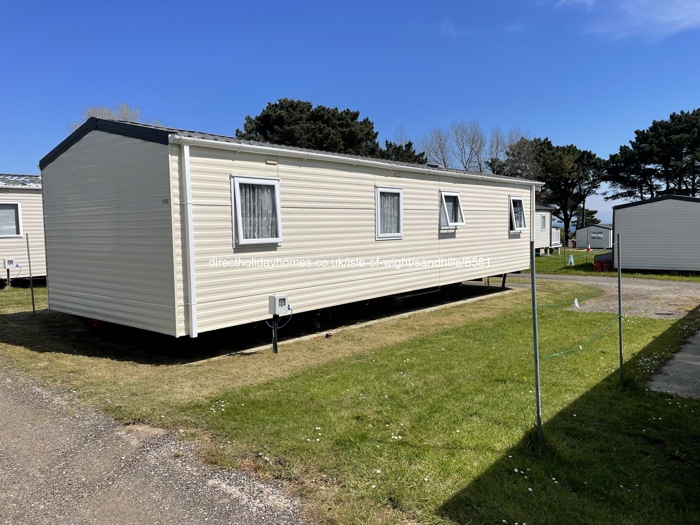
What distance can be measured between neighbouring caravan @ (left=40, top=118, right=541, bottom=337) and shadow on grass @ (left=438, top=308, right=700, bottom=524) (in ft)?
13.8

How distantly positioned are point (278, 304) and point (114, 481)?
382 cm

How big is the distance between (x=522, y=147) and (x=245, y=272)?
3734 cm

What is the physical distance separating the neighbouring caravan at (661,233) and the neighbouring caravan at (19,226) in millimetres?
19730

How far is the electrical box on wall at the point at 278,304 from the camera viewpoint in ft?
23.2

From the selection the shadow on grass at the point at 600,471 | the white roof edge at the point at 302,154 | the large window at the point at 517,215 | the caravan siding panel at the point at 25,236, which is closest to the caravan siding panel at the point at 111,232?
the white roof edge at the point at 302,154

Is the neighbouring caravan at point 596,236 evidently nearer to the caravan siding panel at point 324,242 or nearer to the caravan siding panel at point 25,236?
the caravan siding panel at point 324,242

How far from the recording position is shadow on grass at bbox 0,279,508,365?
7.09 metres

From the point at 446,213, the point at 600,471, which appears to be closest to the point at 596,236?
the point at 446,213

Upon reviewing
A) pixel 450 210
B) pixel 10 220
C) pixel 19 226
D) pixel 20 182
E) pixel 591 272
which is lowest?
pixel 591 272

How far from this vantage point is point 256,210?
7.20m

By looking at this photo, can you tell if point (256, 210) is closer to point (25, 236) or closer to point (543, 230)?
point (25, 236)

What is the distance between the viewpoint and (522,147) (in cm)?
3984

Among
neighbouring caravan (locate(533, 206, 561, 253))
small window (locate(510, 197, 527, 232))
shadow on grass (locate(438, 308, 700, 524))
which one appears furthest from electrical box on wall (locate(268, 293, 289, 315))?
neighbouring caravan (locate(533, 206, 561, 253))

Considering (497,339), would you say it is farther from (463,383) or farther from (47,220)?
(47,220)
